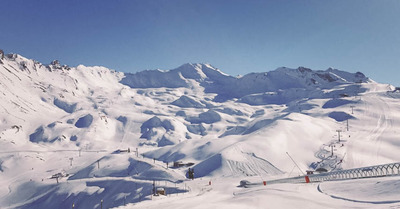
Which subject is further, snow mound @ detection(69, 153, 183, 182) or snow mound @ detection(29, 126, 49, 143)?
snow mound @ detection(29, 126, 49, 143)

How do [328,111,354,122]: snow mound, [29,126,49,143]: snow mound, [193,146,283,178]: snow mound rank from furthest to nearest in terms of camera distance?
[29,126,49,143]: snow mound
[328,111,354,122]: snow mound
[193,146,283,178]: snow mound

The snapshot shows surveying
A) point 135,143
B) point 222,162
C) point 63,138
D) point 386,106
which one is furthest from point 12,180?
point 386,106

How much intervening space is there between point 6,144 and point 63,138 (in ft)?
104

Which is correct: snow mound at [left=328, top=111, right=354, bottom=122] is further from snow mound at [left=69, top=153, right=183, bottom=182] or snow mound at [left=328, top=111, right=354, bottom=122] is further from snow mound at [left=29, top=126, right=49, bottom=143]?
snow mound at [left=29, top=126, right=49, bottom=143]

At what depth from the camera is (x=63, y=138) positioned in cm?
19325

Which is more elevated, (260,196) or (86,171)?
(86,171)

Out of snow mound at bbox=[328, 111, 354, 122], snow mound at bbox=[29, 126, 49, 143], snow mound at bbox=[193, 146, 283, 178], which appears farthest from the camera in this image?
snow mound at bbox=[29, 126, 49, 143]

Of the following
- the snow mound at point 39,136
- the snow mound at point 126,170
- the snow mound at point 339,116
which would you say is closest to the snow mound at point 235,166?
the snow mound at point 126,170

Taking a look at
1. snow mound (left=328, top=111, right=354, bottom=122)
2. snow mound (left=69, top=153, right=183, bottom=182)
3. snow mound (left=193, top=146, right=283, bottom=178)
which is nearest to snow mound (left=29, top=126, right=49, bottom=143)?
snow mound (left=69, top=153, right=183, bottom=182)

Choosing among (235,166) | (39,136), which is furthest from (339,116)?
(39,136)

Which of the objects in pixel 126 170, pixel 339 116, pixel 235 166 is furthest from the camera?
pixel 339 116

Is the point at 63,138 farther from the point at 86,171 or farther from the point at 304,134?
the point at 304,134

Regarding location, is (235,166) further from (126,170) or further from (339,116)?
(339,116)

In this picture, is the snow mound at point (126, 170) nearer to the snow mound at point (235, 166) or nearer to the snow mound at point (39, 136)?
the snow mound at point (235, 166)
